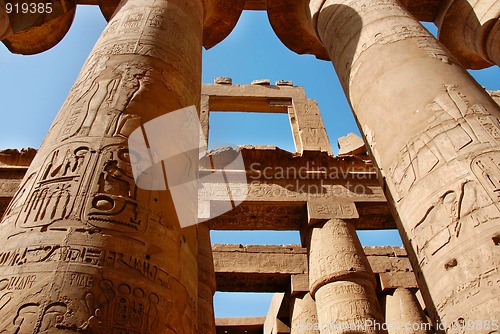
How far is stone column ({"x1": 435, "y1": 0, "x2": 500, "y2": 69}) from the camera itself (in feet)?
17.8

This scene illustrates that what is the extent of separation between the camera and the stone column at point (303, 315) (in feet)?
24.5

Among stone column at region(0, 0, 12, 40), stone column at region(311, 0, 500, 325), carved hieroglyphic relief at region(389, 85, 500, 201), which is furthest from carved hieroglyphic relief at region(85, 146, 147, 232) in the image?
stone column at region(0, 0, 12, 40)

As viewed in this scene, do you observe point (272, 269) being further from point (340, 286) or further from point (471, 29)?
point (471, 29)

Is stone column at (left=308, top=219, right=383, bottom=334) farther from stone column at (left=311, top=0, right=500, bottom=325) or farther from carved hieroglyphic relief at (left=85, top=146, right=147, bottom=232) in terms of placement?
carved hieroglyphic relief at (left=85, top=146, right=147, bottom=232)

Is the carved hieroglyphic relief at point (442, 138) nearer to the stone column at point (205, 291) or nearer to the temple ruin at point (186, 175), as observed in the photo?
the temple ruin at point (186, 175)

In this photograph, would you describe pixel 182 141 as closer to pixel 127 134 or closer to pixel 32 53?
pixel 127 134

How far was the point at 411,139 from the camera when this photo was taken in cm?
301

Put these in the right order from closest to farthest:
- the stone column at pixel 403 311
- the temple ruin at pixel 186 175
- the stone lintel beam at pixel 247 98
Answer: the temple ruin at pixel 186 175 < the stone column at pixel 403 311 < the stone lintel beam at pixel 247 98

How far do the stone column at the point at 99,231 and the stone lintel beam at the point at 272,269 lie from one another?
6.04 meters

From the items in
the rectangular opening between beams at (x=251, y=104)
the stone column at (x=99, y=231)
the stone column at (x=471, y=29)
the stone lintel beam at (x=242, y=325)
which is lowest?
the stone column at (x=99, y=231)

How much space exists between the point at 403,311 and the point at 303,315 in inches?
82.5

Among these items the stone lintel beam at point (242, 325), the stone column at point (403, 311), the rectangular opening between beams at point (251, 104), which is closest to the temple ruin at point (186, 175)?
the stone column at point (403, 311)

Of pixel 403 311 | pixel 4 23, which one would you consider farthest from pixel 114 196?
pixel 403 311

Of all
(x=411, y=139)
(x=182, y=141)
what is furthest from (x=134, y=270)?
(x=411, y=139)
